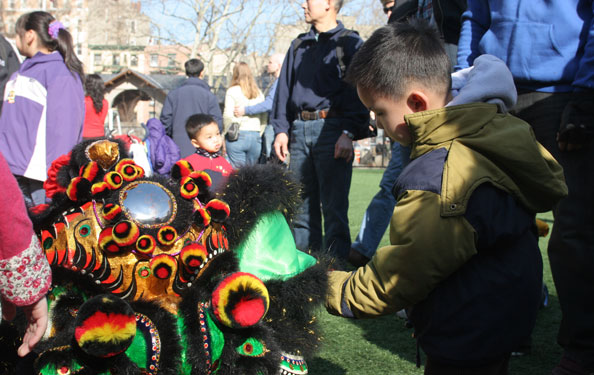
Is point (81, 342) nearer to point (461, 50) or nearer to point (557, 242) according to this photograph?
point (557, 242)

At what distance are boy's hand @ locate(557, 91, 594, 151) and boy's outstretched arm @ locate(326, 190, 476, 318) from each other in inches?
38.1

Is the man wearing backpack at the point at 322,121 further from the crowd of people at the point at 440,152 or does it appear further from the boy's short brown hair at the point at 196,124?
the boy's short brown hair at the point at 196,124

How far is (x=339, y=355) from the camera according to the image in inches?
105

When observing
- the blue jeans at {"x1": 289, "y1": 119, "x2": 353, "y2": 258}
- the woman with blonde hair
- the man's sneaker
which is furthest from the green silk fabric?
the woman with blonde hair

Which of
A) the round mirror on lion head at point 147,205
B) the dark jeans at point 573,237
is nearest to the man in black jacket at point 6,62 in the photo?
the round mirror on lion head at point 147,205

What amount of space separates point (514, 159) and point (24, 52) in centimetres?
329

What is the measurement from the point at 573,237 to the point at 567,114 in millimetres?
488

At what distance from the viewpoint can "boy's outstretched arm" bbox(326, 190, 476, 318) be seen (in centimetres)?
141

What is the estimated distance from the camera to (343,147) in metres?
3.54

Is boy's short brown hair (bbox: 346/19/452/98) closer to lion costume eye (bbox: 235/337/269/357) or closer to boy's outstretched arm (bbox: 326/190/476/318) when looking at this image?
boy's outstretched arm (bbox: 326/190/476/318)

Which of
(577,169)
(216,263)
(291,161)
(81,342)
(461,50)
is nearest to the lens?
(81,342)

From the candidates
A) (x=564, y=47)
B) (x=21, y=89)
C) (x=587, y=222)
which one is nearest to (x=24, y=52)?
(x=21, y=89)

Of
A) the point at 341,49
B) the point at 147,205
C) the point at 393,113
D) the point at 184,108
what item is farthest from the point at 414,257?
the point at 184,108

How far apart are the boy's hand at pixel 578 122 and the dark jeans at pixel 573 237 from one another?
0.05 m
